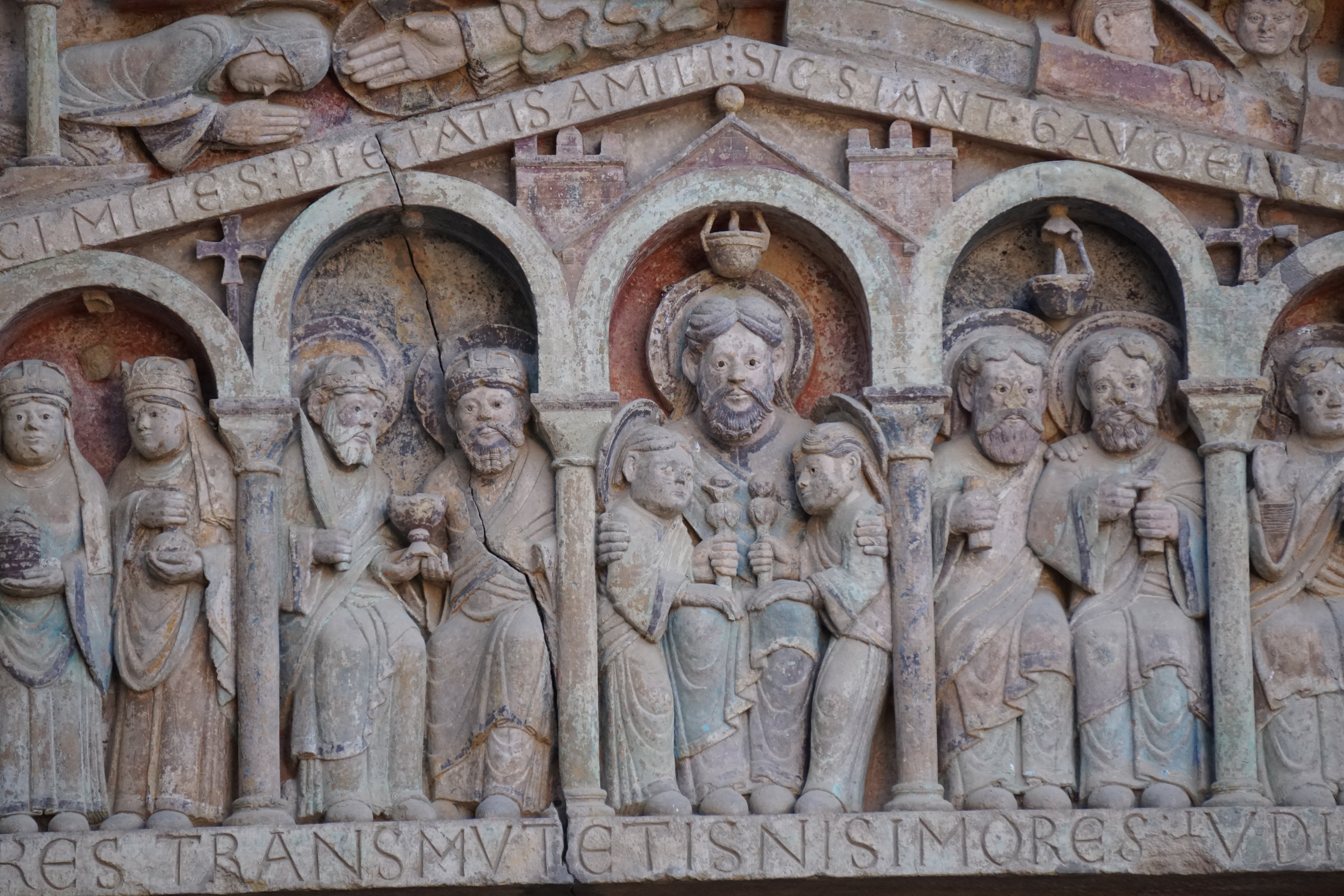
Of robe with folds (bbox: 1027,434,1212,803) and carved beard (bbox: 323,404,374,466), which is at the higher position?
carved beard (bbox: 323,404,374,466)

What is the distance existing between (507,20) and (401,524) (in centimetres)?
232

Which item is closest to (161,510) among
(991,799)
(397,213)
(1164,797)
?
(397,213)

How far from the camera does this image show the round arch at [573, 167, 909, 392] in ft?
37.5

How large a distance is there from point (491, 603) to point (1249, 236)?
371 cm

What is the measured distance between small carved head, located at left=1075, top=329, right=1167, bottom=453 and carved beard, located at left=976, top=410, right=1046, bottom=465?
0.28 metres

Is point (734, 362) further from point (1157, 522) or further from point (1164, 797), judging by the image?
point (1164, 797)

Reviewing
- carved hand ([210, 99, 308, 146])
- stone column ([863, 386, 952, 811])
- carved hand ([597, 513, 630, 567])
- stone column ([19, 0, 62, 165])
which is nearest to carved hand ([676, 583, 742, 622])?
carved hand ([597, 513, 630, 567])

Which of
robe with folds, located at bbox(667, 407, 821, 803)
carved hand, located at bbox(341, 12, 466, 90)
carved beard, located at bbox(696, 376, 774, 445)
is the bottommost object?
robe with folds, located at bbox(667, 407, 821, 803)

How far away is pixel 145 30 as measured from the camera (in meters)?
11.8

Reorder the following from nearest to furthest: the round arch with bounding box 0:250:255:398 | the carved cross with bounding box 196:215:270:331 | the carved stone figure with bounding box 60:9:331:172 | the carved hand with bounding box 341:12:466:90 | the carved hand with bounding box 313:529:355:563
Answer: the carved hand with bounding box 313:529:355:563, the round arch with bounding box 0:250:255:398, the carved cross with bounding box 196:215:270:331, the carved stone figure with bounding box 60:9:331:172, the carved hand with bounding box 341:12:466:90

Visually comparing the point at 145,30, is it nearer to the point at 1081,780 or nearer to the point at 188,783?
the point at 188,783

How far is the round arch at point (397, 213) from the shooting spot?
1134cm

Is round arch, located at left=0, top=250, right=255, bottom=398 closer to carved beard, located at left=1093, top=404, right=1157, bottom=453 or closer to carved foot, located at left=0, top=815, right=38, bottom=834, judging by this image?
carved foot, located at left=0, top=815, right=38, bottom=834

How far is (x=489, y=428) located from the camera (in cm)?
1134
